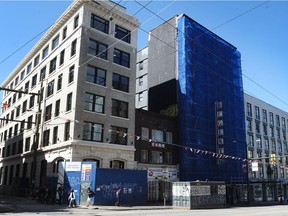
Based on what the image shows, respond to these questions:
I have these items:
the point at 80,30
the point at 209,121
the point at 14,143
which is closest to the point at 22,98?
the point at 14,143

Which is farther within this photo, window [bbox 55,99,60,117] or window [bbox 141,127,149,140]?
window [bbox 141,127,149,140]

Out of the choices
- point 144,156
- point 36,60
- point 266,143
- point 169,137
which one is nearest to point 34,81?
point 36,60

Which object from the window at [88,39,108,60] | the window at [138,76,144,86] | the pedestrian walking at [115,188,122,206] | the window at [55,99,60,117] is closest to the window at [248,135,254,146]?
the window at [138,76,144,86]

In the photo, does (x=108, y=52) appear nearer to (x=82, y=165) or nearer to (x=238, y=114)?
(x=82, y=165)

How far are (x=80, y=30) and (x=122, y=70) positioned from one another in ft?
22.5

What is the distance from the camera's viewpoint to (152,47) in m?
52.3

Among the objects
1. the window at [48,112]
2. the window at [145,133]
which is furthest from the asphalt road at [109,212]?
the window at [48,112]

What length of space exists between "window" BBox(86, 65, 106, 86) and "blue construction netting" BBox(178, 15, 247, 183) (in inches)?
499

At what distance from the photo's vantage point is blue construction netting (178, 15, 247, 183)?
43344mm

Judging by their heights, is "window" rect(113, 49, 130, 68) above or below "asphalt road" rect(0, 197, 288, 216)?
above

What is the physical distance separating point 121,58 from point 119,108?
6447 millimetres

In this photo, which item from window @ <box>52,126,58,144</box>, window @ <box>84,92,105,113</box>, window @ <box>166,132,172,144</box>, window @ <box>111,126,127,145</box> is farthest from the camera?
window @ <box>166,132,172,144</box>

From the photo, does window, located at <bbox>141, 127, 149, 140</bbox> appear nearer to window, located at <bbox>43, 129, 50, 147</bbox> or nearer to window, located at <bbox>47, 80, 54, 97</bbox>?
window, located at <bbox>43, 129, 50, 147</bbox>

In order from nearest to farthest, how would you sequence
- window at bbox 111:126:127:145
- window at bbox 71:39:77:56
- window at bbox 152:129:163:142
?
window at bbox 111:126:127:145
window at bbox 71:39:77:56
window at bbox 152:129:163:142
